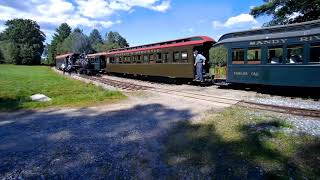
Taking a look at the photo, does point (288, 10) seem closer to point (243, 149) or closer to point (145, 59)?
point (145, 59)

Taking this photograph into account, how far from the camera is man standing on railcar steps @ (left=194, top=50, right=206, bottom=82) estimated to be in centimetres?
1889

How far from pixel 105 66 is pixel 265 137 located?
30363 mm

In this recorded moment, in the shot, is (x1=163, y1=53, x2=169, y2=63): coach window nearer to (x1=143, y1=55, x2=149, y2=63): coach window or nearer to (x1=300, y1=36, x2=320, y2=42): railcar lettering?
(x1=143, y1=55, x2=149, y2=63): coach window

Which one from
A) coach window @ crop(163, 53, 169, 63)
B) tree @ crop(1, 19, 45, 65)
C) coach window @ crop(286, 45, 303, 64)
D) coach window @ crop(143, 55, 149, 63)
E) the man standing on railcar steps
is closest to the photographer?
coach window @ crop(286, 45, 303, 64)

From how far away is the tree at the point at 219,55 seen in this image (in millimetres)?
17731

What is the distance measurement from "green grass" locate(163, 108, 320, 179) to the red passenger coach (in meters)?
10.4

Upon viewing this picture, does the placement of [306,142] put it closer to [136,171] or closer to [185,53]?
[136,171]

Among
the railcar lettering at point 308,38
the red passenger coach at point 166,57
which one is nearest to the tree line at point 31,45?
the red passenger coach at point 166,57

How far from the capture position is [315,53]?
1315 centimetres

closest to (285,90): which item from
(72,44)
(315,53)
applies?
(315,53)

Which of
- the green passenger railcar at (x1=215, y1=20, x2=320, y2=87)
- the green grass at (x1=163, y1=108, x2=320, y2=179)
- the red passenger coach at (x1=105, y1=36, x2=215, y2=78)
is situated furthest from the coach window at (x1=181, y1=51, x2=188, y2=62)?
the green grass at (x1=163, y1=108, x2=320, y2=179)

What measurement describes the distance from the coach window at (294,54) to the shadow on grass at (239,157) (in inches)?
247

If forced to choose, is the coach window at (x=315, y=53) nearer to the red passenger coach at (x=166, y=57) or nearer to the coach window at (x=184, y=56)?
the red passenger coach at (x=166, y=57)

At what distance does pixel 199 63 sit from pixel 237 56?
294 centimetres
